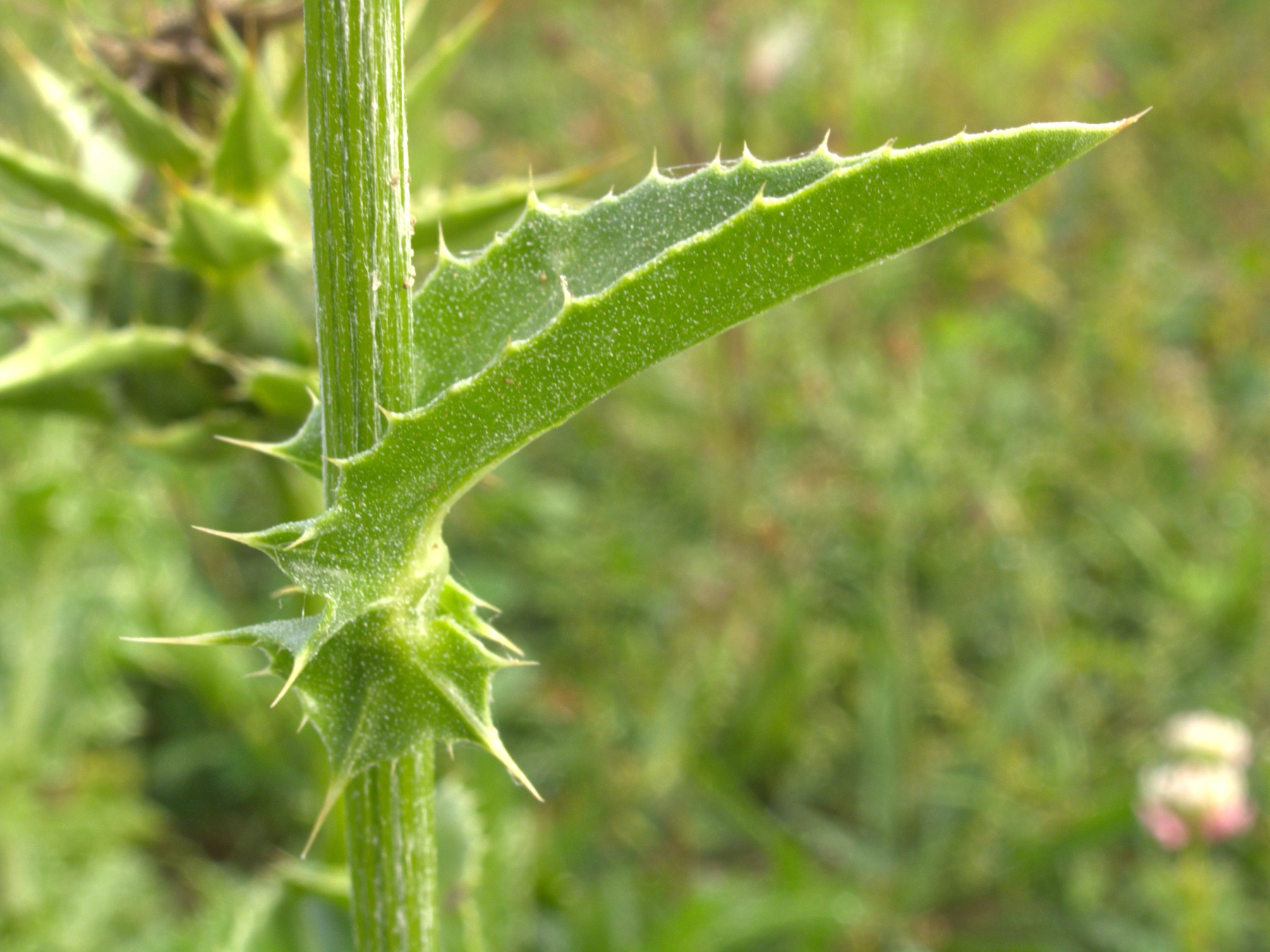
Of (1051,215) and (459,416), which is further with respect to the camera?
(1051,215)

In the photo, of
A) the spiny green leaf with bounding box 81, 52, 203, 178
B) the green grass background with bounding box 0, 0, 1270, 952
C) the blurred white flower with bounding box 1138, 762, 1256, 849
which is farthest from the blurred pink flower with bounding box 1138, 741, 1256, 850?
the spiny green leaf with bounding box 81, 52, 203, 178

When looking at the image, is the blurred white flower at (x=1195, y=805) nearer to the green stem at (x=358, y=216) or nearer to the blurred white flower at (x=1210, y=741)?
the blurred white flower at (x=1210, y=741)

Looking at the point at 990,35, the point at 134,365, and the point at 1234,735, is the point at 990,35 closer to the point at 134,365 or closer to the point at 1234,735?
the point at 1234,735

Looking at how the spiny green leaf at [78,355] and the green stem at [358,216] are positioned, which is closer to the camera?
the green stem at [358,216]

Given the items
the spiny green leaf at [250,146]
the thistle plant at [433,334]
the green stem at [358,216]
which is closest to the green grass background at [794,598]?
the spiny green leaf at [250,146]

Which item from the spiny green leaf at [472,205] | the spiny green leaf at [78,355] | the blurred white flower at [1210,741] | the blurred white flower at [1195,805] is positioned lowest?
the blurred white flower at [1195,805]

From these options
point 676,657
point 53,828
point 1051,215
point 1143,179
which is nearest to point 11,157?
point 53,828

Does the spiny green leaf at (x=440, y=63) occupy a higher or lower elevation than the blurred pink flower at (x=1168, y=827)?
higher
